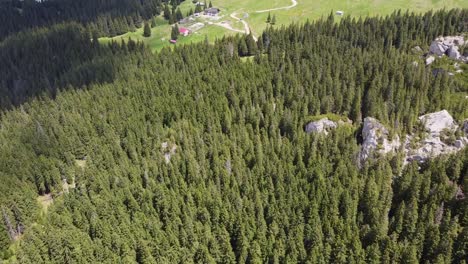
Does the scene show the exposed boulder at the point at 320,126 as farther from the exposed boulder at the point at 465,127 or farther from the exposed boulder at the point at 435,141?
the exposed boulder at the point at 465,127

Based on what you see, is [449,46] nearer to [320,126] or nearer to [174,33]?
[320,126]

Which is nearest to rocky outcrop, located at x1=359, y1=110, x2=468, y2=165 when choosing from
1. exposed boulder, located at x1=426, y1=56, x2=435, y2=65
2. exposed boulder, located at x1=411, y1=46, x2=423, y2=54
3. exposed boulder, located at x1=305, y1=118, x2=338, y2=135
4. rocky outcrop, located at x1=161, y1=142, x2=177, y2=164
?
exposed boulder, located at x1=305, y1=118, x2=338, y2=135

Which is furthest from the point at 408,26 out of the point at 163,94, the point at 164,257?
the point at 164,257

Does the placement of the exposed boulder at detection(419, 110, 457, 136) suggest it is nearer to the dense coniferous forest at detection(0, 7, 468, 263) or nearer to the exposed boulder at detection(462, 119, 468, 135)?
the exposed boulder at detection(462, 119, 468, 135)

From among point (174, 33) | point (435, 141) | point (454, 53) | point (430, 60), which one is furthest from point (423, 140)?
point (174, 33)

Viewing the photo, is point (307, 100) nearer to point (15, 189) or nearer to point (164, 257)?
point (164, 257)
